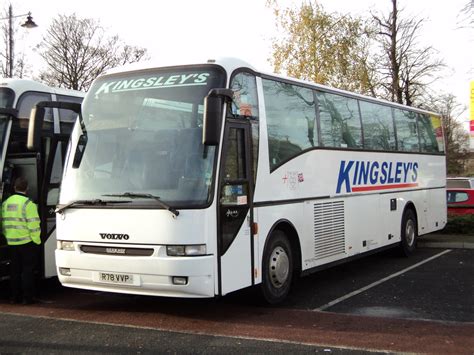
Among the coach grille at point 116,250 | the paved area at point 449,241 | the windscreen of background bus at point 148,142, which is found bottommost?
the paved area at point 449,241

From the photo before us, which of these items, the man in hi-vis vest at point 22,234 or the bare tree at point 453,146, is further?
the bare tree at point 453,146

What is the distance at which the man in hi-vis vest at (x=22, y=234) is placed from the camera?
7.59 m

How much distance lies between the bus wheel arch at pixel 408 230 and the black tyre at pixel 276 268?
501 cm

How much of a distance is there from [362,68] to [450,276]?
16208mm

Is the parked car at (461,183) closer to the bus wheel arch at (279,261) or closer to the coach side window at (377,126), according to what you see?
the coach side window at (377,126)

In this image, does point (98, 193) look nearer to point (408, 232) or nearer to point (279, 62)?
point (408, 232)

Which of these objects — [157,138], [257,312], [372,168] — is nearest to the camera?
[157,138]

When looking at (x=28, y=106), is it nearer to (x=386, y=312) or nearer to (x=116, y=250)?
(x=116, y=250)

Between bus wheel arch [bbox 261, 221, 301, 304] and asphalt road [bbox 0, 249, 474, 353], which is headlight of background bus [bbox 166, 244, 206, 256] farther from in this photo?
bus wheel arch [bbox 261, 221, 301, 304]

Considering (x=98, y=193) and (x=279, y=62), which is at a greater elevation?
(x=279, y=62)

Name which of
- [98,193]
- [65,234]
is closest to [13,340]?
[65,234]

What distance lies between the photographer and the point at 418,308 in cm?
728

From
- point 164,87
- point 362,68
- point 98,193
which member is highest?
point 362,68

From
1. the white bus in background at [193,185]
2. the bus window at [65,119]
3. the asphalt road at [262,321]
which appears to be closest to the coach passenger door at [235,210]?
the white bus in background at [193,185]
